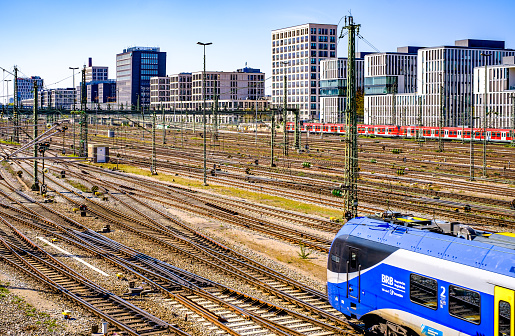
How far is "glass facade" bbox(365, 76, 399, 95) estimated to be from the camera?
141250 mm

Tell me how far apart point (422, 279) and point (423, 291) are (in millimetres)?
312

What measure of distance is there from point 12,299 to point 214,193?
29.0 m

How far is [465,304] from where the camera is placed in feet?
45.4

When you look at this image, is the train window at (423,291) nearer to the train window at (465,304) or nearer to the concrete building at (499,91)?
the train window at (465,304)

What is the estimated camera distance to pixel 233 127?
15262 cm

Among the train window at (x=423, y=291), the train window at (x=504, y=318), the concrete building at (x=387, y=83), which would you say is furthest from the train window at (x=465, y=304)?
the concrete building at (x=387, y=83)

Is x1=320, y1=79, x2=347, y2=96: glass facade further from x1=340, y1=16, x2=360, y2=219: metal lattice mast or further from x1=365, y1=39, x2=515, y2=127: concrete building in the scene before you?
x1=340, y1=16, x2=360, y2=219: metal lattice mast

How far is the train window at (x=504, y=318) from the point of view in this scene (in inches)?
501

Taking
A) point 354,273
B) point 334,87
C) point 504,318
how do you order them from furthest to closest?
point 334,87 → point 354,273 → point 504,318

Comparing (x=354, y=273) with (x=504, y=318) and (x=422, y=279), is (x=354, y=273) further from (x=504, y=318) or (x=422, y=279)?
(x=504, y=318)

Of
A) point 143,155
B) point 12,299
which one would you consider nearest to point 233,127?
point 143,155

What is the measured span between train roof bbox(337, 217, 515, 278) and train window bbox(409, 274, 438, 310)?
701 millimetres

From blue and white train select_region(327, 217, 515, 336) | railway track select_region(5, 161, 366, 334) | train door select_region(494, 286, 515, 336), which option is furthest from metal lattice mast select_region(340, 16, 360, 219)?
train door select_region(494, 286, 515, 336)

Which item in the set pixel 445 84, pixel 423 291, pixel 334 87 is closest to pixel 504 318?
pixel 423 291
